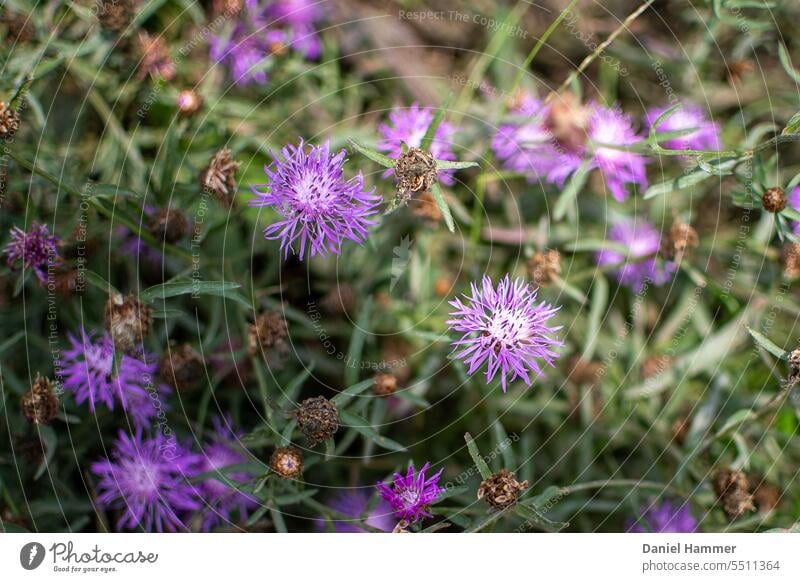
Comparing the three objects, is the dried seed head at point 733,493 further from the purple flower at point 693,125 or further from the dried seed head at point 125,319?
the dried seed head at point 125,319

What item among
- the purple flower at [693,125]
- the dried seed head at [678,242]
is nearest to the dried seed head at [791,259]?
the dried seed head at [678,242]

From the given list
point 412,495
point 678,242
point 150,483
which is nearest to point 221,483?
point 150,483

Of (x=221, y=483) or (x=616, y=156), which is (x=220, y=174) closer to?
(x=221, y=483)

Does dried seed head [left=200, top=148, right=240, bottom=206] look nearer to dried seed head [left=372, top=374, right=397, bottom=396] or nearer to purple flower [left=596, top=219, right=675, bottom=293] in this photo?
dried seed head [left=372, top=374, right=397, bottom=396]

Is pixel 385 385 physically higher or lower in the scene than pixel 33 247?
lower

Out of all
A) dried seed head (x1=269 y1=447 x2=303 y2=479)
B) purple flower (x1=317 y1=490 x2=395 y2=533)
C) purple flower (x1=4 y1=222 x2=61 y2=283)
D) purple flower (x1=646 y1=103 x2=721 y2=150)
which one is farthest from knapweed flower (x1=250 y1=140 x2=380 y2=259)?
purple flower (x1=646 y1=103 x2=721 y2=150)
